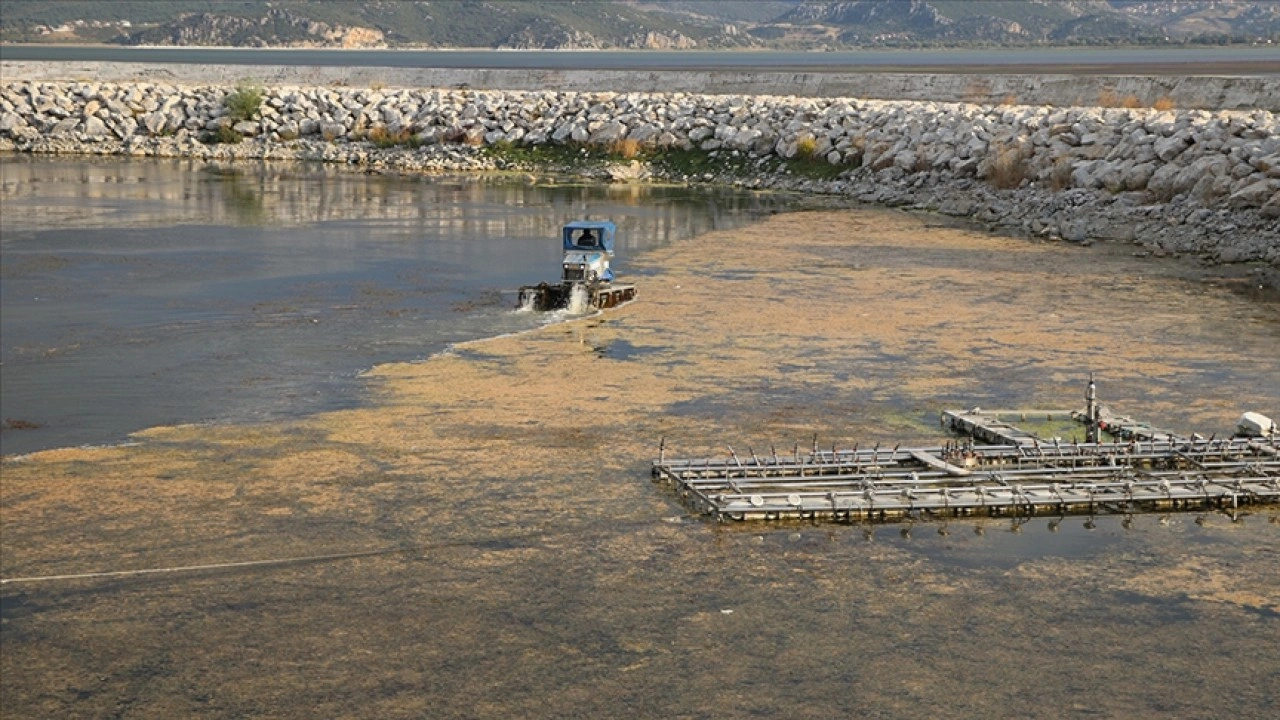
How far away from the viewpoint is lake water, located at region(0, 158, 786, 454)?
2077cm

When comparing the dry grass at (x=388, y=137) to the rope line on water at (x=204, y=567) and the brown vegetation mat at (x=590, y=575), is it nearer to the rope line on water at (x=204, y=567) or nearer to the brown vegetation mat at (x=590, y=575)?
the brown vegetation mat at (x=590, y=575)

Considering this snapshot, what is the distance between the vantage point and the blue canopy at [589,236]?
2895cm

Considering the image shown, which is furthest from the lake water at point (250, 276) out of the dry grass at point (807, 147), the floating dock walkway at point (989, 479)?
the floating dock walkway at point (989, 479)

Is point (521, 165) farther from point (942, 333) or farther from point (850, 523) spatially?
point (850, 523)

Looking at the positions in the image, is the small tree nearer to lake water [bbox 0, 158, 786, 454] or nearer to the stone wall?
the stone wall

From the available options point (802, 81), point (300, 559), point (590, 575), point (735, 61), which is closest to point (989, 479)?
point (590, 575)

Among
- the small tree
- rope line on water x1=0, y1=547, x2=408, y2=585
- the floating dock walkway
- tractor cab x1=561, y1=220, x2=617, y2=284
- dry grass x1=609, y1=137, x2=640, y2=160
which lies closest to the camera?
rope line on water x1=0, y1=547, x2=408, y2=585

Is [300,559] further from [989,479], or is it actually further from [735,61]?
[735,61]

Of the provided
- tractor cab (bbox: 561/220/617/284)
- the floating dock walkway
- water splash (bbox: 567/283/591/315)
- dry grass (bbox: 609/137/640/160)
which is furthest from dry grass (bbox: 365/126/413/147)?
the floating dock walkway

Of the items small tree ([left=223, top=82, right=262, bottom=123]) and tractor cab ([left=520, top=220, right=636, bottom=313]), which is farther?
small tree ([left=223, top=82, right=262, bottom=123])

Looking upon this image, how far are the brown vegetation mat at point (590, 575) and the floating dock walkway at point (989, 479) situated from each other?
1.22 feet

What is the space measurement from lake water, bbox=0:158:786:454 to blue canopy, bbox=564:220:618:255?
148 cm

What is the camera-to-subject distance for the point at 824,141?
52.5 meters

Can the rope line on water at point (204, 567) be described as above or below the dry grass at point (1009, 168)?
below
